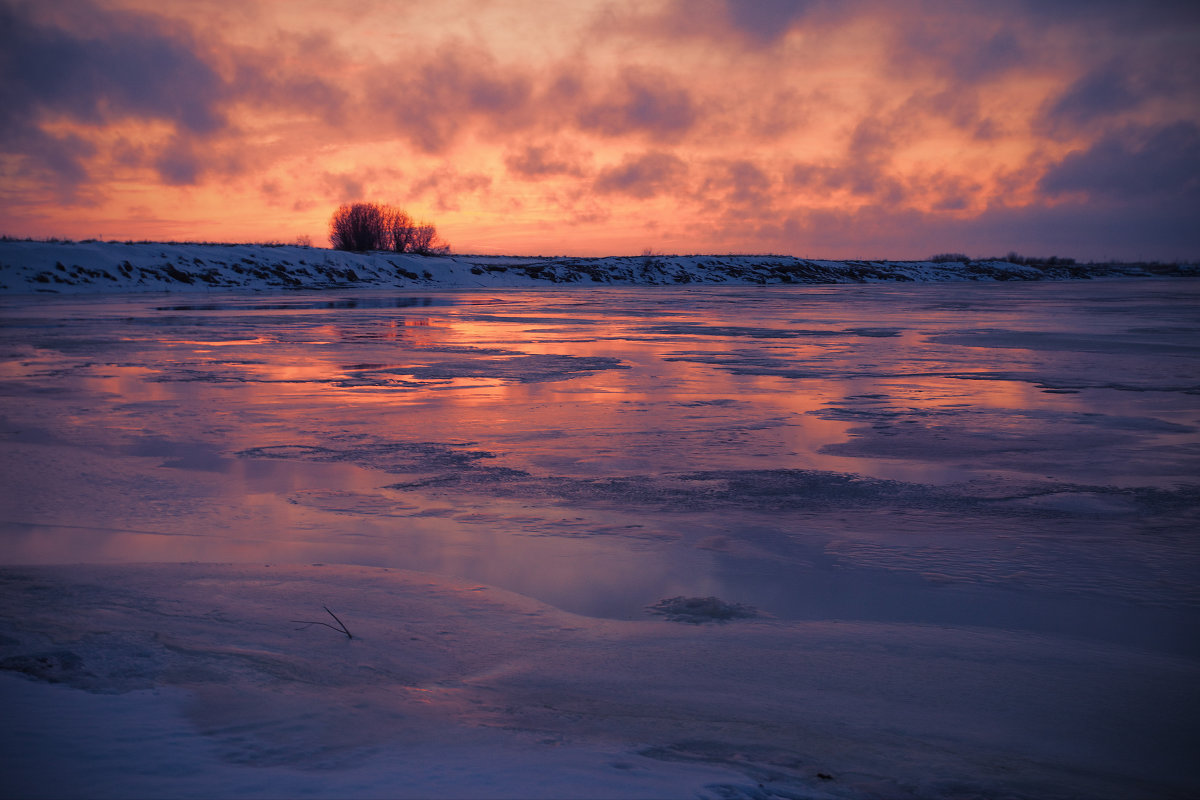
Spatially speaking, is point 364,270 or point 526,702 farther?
point 364,270

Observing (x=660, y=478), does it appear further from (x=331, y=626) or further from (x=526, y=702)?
(x=526, y=702)

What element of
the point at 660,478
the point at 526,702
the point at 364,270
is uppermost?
the point at 364,270

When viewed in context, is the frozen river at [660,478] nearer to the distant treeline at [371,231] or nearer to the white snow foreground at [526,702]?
the white snow foreground at [526,702]

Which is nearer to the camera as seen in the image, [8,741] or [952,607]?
[8,741]

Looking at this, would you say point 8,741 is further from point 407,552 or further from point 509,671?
point 407,552

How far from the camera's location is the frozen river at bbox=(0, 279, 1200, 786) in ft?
12.4

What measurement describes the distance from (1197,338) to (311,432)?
16505 mm

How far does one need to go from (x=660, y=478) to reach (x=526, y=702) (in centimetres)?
306

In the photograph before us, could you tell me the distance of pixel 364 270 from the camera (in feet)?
162

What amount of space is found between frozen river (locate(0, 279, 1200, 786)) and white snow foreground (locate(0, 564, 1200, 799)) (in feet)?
0.96

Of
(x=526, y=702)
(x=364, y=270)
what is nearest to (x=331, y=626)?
(x=526, y=702)

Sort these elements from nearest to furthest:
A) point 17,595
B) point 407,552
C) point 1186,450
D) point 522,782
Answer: point 522,782, point 17,595, point 407,552, point 1186,450

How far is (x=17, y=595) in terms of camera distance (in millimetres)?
3338

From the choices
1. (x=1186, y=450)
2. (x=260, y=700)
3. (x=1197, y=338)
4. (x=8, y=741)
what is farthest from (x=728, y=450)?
(x=1197, y=338)
